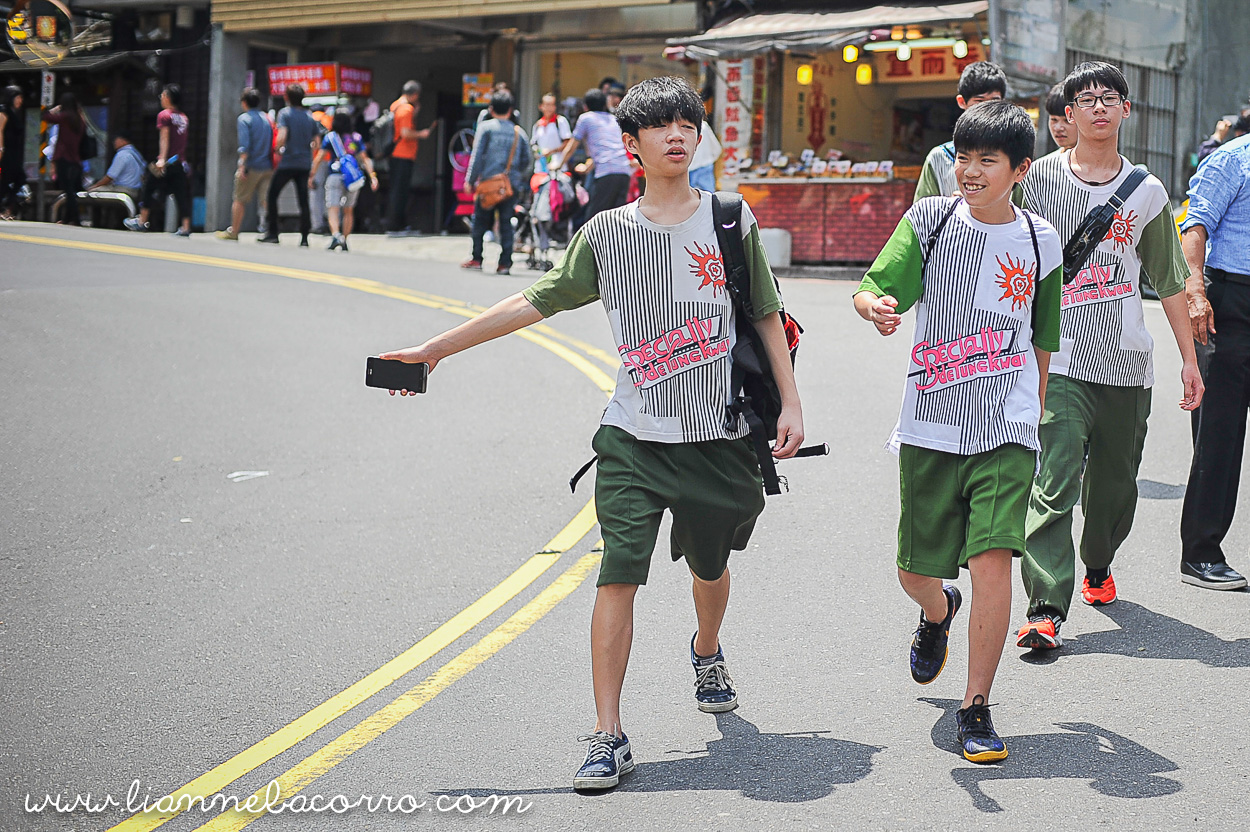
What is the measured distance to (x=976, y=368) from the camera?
425 cm

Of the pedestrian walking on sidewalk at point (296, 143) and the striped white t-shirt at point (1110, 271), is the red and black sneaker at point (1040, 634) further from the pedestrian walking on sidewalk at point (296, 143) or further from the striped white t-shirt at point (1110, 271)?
the pedestrian walking on sidewalk at point (296, 143)

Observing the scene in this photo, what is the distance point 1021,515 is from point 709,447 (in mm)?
917

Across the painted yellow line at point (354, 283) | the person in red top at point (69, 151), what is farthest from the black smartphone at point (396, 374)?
the person in red top at point (69, 151)

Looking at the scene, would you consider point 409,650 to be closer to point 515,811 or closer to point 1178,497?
point 515,811

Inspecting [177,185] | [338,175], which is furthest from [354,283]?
[177,185]

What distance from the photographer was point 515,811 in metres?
3.76

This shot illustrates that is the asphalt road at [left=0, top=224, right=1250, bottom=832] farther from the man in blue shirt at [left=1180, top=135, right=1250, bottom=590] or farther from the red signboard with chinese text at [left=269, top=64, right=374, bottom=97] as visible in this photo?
the red signboard with chinese text at [left=269, top=64, right=374, bottom=97]

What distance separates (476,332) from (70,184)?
21238 millimetres

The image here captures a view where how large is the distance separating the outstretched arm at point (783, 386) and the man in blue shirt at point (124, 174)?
2167 cm

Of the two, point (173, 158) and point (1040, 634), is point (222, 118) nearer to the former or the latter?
point (173, 158)

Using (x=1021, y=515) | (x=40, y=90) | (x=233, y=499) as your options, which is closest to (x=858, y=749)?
(x=1021, y=515)

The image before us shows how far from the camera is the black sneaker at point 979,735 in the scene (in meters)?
4.05

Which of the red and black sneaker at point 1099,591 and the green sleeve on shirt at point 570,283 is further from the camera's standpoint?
the red and black sneaker at point 1099,591

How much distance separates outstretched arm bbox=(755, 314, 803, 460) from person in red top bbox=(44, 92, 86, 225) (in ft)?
69.2
